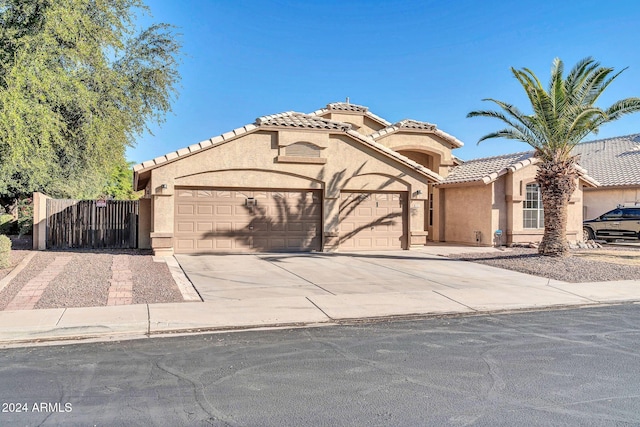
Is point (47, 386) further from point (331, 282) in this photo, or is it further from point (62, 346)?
point (331, 282)

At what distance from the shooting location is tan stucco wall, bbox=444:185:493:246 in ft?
71.4

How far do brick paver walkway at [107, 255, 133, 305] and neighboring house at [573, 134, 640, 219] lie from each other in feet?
69.7

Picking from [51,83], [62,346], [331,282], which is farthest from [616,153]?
[62,346]

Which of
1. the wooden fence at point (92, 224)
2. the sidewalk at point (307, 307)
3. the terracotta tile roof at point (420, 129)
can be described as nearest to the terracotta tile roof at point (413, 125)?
the terracotta tile roof at point (420, 129)

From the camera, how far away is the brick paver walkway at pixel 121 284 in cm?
961

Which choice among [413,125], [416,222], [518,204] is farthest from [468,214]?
[413,125]

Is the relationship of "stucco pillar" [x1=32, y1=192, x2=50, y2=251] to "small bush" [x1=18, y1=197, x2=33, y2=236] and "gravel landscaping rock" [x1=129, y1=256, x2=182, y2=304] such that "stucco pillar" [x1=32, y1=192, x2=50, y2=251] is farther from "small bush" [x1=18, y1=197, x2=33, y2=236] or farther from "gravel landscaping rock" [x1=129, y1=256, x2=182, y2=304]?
"small bush" [x1=18, y1=197, x2=33, y2=236]

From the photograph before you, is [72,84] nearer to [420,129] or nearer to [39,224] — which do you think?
[39,224]


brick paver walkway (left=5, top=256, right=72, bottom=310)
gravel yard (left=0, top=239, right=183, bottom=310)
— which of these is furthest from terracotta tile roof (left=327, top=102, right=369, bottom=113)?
brick paver walkway (left=5, top=256, right=72, bottom=310)

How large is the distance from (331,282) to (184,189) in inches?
298

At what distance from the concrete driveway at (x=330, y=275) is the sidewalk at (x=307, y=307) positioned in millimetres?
101

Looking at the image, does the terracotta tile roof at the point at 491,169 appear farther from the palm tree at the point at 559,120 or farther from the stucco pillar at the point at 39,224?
the stucco pillar at the point at 39,224

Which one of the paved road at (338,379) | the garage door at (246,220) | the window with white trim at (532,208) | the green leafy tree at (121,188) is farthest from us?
the green leafy tree at (121,188)

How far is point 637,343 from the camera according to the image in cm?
725
